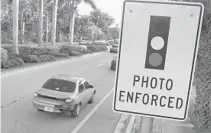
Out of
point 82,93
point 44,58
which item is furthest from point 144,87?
point 44,58

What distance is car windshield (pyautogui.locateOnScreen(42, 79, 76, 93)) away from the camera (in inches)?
377

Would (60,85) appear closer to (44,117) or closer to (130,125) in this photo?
(44,117)

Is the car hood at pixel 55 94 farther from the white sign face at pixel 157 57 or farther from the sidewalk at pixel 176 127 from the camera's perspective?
the white sign face at pixel 157 57

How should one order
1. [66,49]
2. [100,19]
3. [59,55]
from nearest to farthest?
[59,55], [66,49], [100,19]

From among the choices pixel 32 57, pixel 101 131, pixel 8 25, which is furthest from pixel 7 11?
pixel 101 131

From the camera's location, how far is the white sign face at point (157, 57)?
214 cm

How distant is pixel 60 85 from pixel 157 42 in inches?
312

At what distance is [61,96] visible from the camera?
9133 millimetres

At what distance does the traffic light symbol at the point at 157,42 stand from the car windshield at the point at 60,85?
7.54 metres

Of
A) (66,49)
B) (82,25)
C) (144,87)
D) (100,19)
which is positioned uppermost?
(100,19)

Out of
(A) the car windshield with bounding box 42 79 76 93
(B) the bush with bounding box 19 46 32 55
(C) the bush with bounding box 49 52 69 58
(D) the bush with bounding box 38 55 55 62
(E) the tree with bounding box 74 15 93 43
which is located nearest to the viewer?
(A) the car windshield with bounding box 42 79 76 93

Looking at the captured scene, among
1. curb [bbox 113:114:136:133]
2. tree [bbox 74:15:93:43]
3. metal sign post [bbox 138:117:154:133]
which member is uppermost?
tree [bbox 74:15:93:43]

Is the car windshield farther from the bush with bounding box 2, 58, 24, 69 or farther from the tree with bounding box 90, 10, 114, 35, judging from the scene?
the tree with bounding box 90, 10, 114, 35

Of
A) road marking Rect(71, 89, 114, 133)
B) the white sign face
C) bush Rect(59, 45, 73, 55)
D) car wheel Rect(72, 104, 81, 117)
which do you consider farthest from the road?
A: bush Rect(59, 45, 73, 55)
